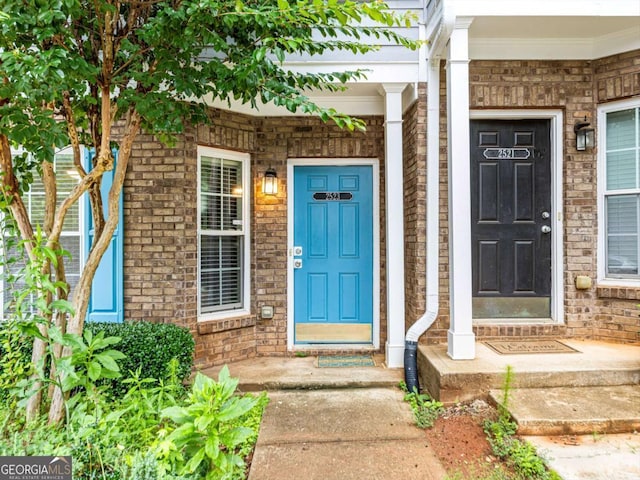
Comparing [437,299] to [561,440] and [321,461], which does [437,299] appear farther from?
[321,461]

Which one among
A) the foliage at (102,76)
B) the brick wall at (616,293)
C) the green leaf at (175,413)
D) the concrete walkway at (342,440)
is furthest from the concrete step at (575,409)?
the foliage at (102,76)

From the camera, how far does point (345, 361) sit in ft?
11.9

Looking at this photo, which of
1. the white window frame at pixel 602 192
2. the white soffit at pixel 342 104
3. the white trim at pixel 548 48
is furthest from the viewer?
the white soffit at pixel 342 104

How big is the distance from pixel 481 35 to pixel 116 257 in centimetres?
364

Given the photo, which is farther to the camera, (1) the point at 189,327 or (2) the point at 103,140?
(1) the point at 189,327

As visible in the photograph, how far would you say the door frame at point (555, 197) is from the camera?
3.39m

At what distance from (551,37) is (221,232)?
3.42m

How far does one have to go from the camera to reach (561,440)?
219 centimetres

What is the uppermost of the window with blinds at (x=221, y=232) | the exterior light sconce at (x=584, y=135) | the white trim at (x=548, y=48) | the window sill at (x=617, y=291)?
the white trim at (x=548, y=48)

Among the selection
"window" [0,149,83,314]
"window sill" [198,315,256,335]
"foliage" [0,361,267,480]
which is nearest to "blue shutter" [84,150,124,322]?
"window" [0,149,83,314]

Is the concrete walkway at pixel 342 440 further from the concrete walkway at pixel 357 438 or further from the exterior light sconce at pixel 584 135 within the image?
the exterior light sconce at pixel 584 135

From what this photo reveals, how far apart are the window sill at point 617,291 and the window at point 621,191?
104 mm

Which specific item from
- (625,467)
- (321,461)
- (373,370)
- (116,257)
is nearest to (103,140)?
(116,257)

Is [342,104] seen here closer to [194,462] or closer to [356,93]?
[356,93]
